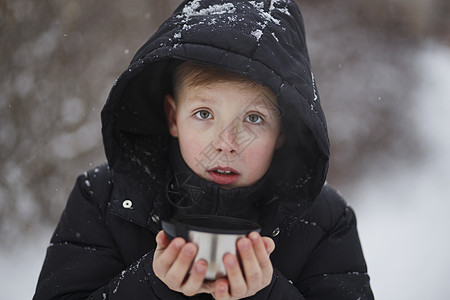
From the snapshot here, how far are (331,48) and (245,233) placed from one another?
12.3ft

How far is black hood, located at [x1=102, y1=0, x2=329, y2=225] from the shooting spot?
1305 mm

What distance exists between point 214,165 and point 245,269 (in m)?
0.46

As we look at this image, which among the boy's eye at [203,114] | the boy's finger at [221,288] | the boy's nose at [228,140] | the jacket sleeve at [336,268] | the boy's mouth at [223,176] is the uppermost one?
the boy's eye at [203,114]

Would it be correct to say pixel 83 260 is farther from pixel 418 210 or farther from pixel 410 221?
pixel 418 210

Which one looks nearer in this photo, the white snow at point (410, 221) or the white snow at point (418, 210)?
the white snow at point (410, 221)

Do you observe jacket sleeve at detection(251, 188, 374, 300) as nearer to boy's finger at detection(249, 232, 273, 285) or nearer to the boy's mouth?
the boy's mouth

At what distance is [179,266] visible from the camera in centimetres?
105

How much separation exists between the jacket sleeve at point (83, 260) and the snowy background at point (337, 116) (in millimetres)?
1517

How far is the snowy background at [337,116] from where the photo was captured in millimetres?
3189

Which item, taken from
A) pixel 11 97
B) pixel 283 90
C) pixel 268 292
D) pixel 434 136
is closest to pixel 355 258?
pixel 268 292

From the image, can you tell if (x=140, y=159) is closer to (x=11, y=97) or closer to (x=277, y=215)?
(x=277, y=215)

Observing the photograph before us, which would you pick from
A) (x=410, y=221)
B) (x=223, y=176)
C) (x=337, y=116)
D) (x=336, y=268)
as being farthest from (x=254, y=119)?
(x=337, y=116)

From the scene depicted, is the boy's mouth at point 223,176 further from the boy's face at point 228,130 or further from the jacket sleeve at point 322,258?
the jacket sleeve at point 322,258

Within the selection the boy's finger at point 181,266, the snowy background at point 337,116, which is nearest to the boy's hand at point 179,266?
the boy's finger at point 181,266
